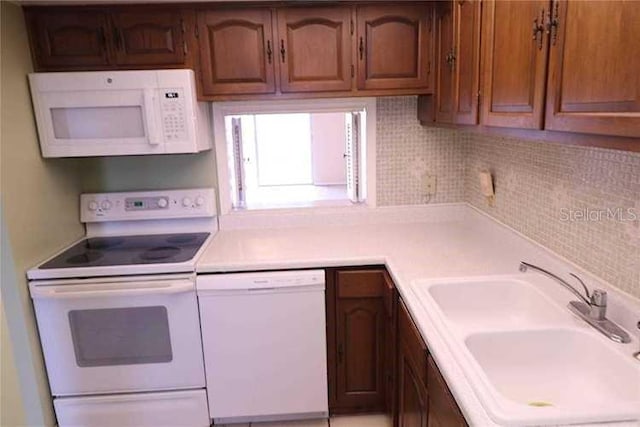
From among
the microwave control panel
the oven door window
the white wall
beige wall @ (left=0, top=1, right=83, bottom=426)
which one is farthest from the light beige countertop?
the white wall

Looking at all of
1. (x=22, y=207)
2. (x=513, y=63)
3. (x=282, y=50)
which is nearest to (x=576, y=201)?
(x=513, y=63)

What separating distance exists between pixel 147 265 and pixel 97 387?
2.18ft

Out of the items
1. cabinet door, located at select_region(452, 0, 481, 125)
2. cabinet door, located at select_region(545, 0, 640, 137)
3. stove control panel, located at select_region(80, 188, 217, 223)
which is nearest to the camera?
cabinet door, located at select_region(545, 0, 640, 137)

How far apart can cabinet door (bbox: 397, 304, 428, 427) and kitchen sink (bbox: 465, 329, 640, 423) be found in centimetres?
21

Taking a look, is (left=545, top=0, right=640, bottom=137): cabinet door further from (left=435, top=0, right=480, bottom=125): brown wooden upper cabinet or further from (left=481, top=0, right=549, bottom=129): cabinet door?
(left=435, top=0, right=480, bottom=125): brown wooden upper cabinet

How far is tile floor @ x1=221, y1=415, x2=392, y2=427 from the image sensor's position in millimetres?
2191

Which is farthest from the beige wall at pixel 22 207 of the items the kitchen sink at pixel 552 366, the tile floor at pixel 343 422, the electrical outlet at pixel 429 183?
the electrical outlet at pixel 429 183

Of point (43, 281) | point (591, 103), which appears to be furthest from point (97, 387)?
point (591, 103)

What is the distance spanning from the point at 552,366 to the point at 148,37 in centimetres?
211

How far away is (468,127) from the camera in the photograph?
5.75 ft

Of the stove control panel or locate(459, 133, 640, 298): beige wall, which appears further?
the stove control panel

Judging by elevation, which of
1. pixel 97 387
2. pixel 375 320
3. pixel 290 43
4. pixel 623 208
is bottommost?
pixel 97 387

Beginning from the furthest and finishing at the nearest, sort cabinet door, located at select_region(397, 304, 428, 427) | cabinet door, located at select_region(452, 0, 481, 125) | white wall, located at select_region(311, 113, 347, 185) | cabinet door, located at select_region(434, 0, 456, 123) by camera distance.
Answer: white wall, located at select_region(311, 113, 347, 185) < cabinet door, located at select_region(434, 0, 456, 123) < cabinet door, located at select_region(452, 0, 481, 125) < cabinet door, located at select_region(397, 304, 428, 427)

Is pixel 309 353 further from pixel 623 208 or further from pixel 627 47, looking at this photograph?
pixel 627 47
